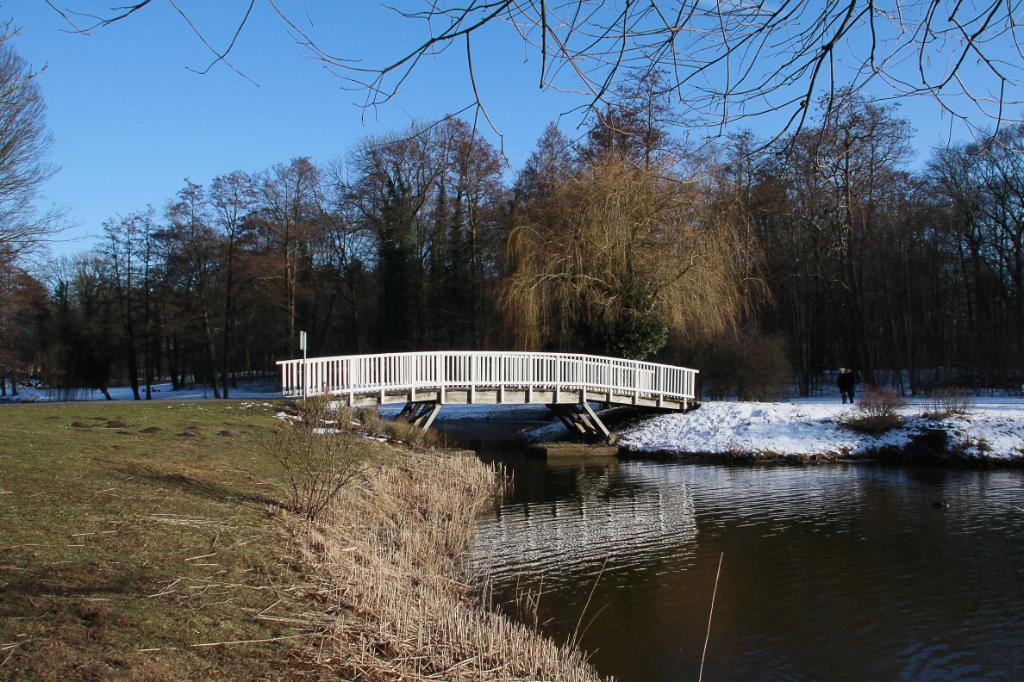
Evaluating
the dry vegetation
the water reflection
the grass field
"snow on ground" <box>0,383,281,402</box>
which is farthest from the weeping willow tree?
"snow on ground" <box>0,383,281,402</box>

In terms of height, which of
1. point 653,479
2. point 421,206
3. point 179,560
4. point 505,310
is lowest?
point 653,479

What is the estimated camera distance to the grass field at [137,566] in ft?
12.7

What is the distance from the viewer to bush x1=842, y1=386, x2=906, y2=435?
753 inches

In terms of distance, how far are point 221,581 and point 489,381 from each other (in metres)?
14.7

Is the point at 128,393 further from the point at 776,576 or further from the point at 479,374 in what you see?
the point at 776,576

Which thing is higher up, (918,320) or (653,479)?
(918,320)

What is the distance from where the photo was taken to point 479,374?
19.7 meters

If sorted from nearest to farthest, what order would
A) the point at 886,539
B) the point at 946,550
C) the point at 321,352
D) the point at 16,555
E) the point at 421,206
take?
1. the point at 16,555
2. the point at 946,550
3. the point at 886,539
4. the point at 421,206
5. the point at 321,352

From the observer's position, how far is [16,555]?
16.2 ft

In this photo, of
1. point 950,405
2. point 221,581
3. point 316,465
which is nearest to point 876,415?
point 950,405

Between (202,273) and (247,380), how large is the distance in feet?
44.8

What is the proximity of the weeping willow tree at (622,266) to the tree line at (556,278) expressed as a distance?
7cm

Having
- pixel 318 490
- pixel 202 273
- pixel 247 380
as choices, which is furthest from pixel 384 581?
pixel 247 380

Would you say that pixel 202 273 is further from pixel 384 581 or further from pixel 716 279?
pixel 384 581
